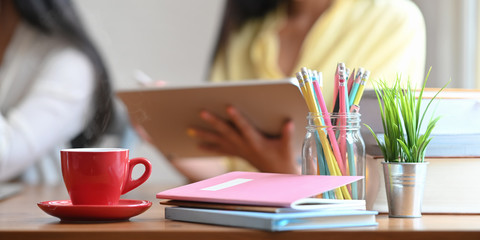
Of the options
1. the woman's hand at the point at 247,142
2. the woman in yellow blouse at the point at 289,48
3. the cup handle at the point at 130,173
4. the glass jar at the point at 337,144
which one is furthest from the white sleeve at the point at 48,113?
the glass jar at the point at 337,144

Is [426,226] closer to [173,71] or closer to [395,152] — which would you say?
[395,152]

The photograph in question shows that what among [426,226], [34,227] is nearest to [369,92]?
[426,226]

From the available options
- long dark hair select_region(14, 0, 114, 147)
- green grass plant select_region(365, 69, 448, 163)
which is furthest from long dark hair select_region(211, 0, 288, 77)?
green grass plant select_region(365, 69, 448, 163)

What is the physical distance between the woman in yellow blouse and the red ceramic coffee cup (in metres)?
0.39

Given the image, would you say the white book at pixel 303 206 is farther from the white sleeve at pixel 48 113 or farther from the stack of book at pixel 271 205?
the white sleeve at pixel 48 113

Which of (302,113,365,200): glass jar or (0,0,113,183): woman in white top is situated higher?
(0,0,113,183): woman in white top

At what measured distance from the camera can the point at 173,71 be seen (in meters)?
2.22

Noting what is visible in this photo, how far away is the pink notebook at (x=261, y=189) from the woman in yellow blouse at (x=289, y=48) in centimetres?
25

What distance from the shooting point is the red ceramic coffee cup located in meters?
0.54

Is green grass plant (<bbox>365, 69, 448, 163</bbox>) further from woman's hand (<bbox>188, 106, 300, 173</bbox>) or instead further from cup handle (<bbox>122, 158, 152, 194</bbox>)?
woman's hand (<bbox>188, 106, 300, 173</bbox>)

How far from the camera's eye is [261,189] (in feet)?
1.81

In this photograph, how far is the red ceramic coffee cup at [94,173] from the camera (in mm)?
544

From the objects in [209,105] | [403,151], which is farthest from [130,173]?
[209,105]

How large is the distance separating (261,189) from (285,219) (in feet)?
0.24
